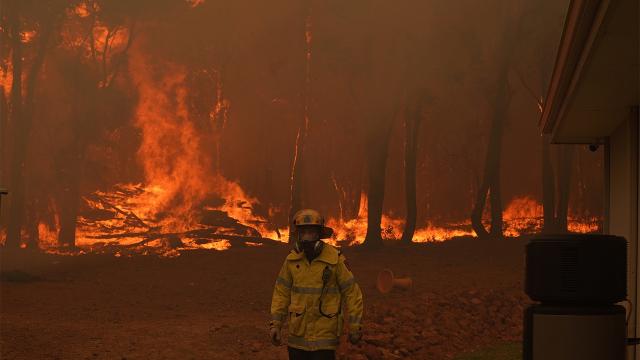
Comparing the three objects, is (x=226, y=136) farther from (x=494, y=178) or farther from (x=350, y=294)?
(x=350, y=294)

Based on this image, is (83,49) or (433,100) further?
(83,49)

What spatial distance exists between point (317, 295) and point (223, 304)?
13153 mm

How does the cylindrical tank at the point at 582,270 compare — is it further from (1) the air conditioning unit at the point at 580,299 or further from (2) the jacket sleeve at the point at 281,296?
(2) the jacket sleeve at the point at 281,296

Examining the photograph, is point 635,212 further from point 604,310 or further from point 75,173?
point 75,173

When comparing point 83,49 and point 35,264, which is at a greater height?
point 83,49

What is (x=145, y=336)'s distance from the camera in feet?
46.5

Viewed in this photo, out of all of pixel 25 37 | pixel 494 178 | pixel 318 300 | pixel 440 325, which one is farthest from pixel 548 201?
pixel 25 37

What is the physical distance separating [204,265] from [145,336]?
12942 millimetres

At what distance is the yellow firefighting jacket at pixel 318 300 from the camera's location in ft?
22.0

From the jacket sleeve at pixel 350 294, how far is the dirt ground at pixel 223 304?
5.42 meters

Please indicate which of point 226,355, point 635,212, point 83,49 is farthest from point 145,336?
point 83,49

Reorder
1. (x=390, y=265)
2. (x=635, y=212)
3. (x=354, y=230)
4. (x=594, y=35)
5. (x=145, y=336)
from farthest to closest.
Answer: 1. (x=354, y=230)
2. (x=390, y=265)
3. (x=145, y=336)
4. (x=635, y=212)
5. (x=594, y=35)

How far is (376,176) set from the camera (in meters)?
28.6

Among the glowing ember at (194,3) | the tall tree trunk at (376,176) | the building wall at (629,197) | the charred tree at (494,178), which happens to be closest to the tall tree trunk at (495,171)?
the charred tree at (494,178)
